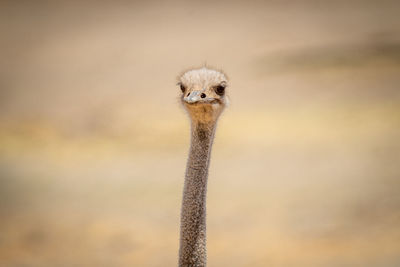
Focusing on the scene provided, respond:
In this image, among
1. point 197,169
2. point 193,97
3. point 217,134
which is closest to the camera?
point 193,97

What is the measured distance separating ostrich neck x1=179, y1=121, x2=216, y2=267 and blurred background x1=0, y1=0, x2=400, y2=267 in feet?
3.21

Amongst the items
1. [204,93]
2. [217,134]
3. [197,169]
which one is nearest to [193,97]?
[204,93]

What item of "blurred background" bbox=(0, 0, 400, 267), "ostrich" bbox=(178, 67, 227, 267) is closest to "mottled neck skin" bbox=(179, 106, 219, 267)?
"ostrich" bbox=(178, 67, 227, 267)

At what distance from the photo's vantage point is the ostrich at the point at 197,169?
186 cm

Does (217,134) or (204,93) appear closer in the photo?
(204,93)

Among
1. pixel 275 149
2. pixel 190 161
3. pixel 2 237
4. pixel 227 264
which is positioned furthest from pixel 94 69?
pixel 190 161

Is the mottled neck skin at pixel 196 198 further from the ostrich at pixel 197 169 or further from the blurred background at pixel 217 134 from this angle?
the blurred background at pixel 217 134

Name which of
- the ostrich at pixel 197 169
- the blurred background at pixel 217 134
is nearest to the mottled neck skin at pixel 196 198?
the ostrich at pixel 197 169

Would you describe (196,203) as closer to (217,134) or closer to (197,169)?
(197,169)

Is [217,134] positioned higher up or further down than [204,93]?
higher up

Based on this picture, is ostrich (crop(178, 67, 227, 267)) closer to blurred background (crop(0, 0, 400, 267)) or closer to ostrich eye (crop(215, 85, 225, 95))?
ostrich eye (crop(215, 85, 225, 95))

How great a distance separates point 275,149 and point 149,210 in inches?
39.7

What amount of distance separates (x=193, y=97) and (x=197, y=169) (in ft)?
0.68

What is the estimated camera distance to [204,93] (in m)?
1.82
